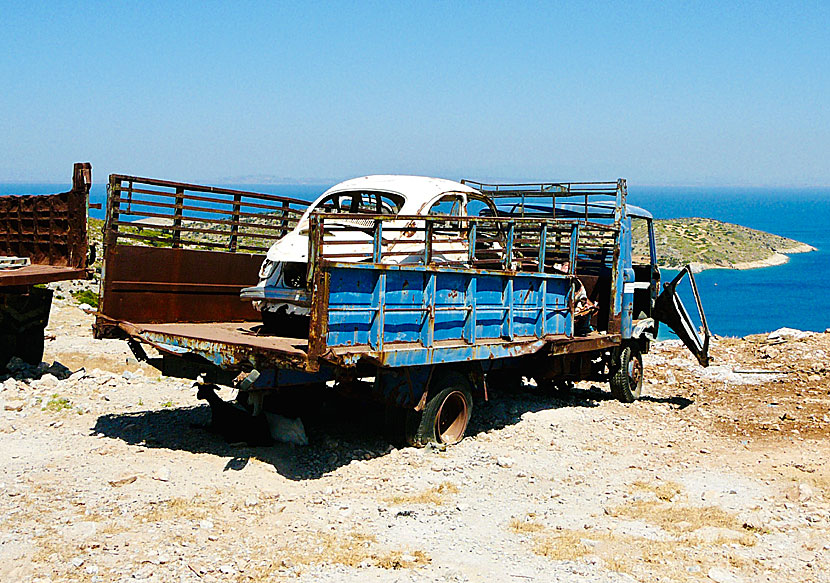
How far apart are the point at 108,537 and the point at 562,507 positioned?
11.6ft

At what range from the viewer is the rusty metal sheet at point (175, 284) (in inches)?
351

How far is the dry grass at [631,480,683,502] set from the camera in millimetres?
7621

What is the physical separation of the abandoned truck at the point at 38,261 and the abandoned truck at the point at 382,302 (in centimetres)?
210

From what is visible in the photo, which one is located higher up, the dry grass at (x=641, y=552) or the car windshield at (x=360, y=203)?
the car windshield at (x=360, y=203)

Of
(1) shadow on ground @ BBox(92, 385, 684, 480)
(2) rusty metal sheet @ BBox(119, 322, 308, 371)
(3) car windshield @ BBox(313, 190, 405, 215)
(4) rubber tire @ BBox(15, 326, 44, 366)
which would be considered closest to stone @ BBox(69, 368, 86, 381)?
(4) rubber tire @ BBox(15, 326, 44, 366)

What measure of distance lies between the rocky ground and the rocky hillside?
112ft

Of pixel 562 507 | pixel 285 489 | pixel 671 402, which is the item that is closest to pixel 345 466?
pixel 285 489

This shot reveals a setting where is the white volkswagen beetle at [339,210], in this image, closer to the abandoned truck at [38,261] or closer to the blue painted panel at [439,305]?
the blue painted panel at [439,305]

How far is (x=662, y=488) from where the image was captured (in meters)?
7.86

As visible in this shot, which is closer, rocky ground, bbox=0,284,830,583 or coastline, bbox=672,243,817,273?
rocky ground, bbox=0,284,830,583

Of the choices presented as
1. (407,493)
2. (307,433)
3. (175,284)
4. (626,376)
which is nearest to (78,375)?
(175,284)

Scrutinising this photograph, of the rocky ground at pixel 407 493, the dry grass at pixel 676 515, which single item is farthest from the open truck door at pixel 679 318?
the dry grass at pixel 676 515

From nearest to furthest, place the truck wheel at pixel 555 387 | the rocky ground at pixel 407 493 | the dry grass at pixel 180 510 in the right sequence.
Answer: the rocky ground at pixel 407 493
the dry grass at pixel 180 510
the truck wheel at pixel 555 387

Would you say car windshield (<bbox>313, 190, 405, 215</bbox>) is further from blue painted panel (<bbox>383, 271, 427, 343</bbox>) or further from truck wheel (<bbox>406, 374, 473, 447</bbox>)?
truck wheel (<bbox>406, 374, 473, 447</bbox>)
